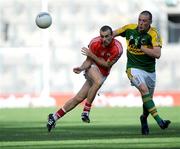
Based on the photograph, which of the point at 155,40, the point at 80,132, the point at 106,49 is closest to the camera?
the point at 155,40

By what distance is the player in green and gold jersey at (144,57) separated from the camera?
16.7 m

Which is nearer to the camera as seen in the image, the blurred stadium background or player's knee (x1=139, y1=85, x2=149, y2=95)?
player's knee (x1=139, y1=85, x2=149, y2=95)

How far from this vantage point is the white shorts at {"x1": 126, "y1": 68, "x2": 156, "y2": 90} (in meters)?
16.9

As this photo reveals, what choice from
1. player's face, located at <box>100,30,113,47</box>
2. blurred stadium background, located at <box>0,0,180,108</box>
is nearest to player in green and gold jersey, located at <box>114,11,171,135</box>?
player's face, located at <box>100,30,113,47</box>

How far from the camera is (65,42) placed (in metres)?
47.3

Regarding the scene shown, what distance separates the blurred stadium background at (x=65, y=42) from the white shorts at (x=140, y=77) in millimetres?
21369

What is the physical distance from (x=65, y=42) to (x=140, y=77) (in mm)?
30489

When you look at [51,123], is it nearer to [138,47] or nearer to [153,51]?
[138,47]

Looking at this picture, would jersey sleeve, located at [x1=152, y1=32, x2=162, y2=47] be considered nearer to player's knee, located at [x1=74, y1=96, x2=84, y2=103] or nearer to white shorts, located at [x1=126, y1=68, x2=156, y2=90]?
white shorts, located at [x1=126, y1=68, x2=156, y2=90]

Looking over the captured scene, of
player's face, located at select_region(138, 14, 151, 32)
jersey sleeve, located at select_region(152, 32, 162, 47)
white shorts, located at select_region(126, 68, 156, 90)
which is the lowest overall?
white shorts, located at select_region(126, 68, 156, 90)

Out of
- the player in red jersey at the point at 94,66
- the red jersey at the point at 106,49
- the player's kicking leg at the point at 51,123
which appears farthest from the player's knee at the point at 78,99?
the red jersey at the point at 106,49

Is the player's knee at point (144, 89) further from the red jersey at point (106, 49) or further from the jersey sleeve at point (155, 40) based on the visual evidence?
the red jersey at point (106, 49)

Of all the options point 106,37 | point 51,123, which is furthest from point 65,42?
point 106,37

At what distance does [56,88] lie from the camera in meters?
44.2
